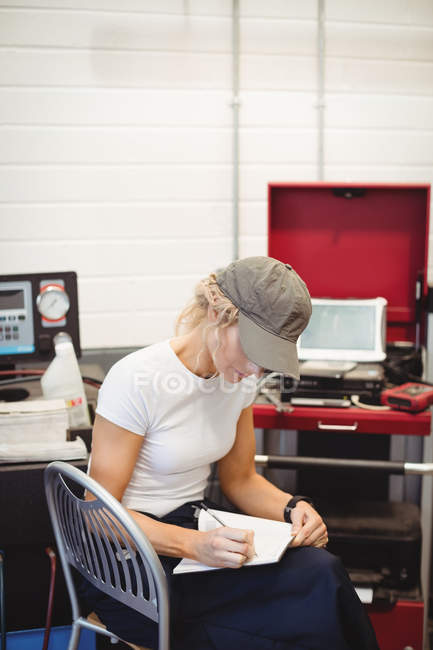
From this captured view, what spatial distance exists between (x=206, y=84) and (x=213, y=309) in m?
1.73

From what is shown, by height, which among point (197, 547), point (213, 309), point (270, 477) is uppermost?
point (213, 309)

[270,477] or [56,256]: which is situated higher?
[56,256]

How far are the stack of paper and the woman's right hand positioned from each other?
478 millimetres

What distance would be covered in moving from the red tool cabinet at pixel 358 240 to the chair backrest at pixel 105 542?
1490mm

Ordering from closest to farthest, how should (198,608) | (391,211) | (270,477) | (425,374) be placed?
1. (198,608)
2. (425,374)
3. (391,211)
4. (270,477)

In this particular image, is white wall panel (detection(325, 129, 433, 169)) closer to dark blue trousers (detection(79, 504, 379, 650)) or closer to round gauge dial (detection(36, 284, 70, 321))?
round gauge dial (detection(36, 284, 70, 321))

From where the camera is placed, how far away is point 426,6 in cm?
279

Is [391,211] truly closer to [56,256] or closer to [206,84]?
[206,84]

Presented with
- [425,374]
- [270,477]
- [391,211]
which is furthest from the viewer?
[270,477]

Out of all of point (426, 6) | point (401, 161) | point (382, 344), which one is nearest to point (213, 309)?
point (382, 344)

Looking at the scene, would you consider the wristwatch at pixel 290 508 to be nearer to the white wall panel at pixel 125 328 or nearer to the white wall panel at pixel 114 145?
the white wall panel at pixel 125 328

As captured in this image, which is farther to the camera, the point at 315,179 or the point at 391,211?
the point at 315,179

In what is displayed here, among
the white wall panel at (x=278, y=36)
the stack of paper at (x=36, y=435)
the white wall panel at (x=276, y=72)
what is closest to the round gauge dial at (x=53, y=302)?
the stack of paper at (x=36, y=435)

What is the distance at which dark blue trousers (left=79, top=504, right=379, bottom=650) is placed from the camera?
1.27 metres
